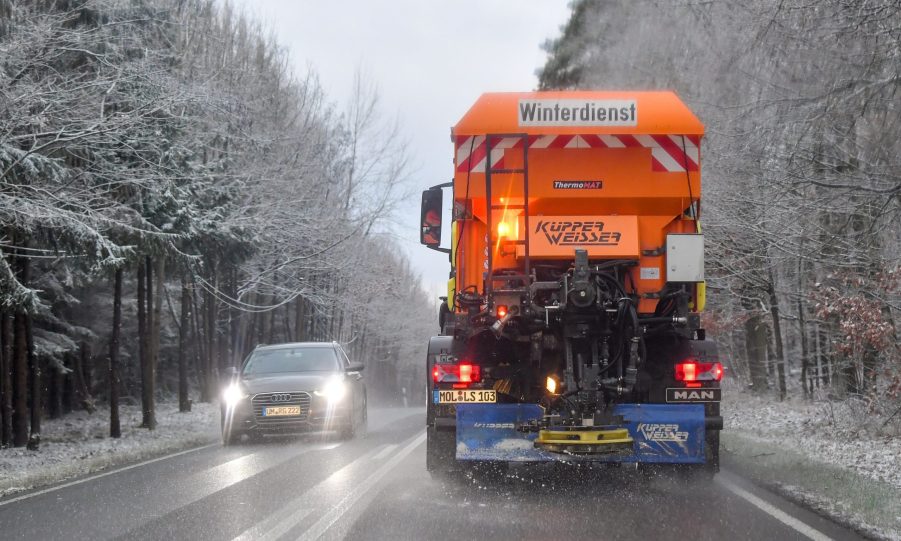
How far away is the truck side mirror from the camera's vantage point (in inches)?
376

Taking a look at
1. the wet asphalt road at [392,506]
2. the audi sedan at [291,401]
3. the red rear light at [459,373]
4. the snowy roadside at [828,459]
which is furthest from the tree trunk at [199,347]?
the red rear light at [459,373]

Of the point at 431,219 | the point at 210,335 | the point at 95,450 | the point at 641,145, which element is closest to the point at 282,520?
the point at 431,219

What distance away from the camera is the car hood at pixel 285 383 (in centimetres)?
1520

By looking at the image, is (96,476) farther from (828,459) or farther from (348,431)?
(828,459)

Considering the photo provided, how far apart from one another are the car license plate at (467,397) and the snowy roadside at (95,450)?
4.79 meters

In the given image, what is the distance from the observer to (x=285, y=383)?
15.4 meters

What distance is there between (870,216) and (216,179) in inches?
530

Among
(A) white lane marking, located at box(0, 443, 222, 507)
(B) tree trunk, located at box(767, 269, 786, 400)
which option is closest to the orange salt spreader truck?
(A) white lane marking, located at box(0, 443, 222, 507)

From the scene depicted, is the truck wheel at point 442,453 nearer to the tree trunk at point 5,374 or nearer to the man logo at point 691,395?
the man logo at point 691,395

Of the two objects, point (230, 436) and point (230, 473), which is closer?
point (230, 473)

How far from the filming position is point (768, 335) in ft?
89.8

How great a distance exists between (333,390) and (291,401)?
0.73 m

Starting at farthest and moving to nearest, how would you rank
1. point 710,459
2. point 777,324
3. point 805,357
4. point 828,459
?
point 777,324 → point 805,357 → point 828,459 → point 710,459

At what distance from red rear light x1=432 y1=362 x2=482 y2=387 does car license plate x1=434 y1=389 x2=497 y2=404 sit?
0.37 ft
